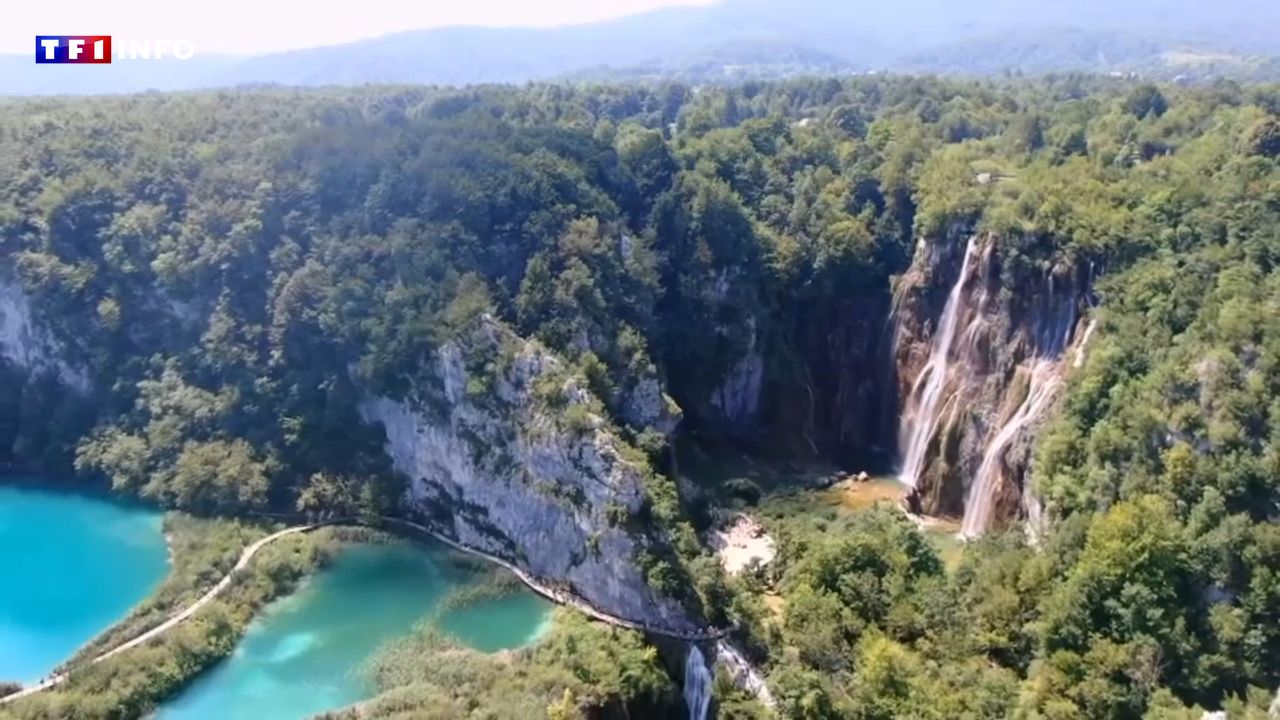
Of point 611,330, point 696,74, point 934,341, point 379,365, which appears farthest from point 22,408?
point 696,74

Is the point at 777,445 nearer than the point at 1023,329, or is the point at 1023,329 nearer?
the point at 1023,329

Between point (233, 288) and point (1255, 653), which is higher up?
point (233, 288)

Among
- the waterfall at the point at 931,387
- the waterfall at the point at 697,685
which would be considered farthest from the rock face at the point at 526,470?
the waterfall at the point at 931,387

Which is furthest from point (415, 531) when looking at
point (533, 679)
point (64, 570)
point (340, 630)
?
point (533, 679)

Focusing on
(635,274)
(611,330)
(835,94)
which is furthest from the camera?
(835,94)

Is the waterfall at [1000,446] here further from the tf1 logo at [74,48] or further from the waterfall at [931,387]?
the tf1 logo at [74,48]

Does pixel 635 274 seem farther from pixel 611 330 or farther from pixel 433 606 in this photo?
pixel 433 606

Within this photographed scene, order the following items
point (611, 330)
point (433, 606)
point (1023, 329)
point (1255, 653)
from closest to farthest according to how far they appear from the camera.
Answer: point (1255, 653) → point (433, 606) → point (1023, 329) → point (611, 330)
